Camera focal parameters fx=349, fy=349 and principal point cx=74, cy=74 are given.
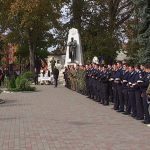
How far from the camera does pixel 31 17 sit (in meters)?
37.2

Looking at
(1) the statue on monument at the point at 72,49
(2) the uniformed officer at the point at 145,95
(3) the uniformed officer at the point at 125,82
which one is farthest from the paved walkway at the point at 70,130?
(1) the statue on monument at the point at 72,49

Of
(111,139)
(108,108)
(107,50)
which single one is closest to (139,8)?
(108,108)

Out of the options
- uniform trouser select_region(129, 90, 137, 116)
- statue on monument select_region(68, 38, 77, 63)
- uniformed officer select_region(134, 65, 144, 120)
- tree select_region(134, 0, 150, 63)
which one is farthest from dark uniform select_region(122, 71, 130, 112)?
statue on monument select_region(68, 38, 77, 63)

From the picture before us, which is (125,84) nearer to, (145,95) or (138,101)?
(138,101)

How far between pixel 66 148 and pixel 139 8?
48.2 feet

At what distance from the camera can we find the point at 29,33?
145ft

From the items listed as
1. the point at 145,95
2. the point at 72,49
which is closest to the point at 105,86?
the point at 145,95

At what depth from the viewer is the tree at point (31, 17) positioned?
35.3m

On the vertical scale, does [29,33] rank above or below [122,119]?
above

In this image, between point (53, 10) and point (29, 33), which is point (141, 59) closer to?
point (53, 10)

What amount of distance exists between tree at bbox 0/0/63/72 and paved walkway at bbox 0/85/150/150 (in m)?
23.7

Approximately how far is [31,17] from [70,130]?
29540mm

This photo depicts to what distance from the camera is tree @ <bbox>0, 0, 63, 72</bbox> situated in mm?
35253

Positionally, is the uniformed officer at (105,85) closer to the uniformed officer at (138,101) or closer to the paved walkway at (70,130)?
the paved walkway at (70,130)
